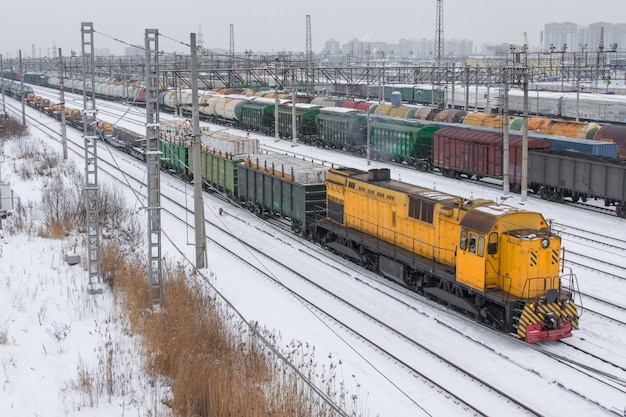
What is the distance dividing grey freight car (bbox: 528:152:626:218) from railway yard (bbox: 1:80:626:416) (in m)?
1.06

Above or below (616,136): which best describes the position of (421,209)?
below

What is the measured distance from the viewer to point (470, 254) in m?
17.5

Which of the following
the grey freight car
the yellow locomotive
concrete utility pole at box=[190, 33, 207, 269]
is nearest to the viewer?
the yellow locomotive

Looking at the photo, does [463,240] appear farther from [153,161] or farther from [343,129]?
[343,129]

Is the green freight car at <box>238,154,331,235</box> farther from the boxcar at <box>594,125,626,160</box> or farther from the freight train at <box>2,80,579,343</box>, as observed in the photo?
the boxcar at <box>594,125,626,160</box>

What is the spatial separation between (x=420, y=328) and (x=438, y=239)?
2721mm

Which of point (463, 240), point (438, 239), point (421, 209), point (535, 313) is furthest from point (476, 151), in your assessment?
point (535, 313)

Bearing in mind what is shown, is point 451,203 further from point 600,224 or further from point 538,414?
point 600,224

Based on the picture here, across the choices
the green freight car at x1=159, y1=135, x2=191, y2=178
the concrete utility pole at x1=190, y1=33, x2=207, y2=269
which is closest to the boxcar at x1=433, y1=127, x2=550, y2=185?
the green freight car at x1=159, y1=135, x2=191, y2=178

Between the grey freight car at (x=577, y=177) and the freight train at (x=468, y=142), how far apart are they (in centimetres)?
4

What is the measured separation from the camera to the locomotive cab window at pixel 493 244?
56.0 ft

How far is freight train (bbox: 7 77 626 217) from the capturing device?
102 ft

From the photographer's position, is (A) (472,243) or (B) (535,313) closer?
(B) (535,313)

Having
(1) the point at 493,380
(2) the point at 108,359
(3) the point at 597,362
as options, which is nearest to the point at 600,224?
(3) the point at 597,362
